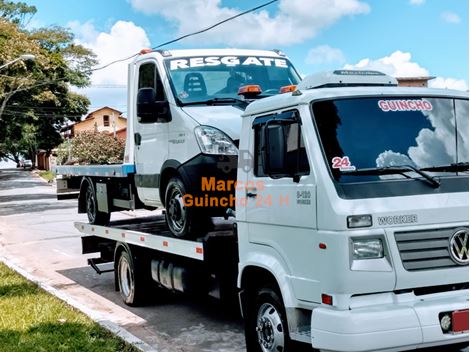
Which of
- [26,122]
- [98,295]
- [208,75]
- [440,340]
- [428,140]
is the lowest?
[98,295]

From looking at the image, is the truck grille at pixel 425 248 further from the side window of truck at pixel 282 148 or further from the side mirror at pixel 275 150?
the side mirror at pixel 275 150

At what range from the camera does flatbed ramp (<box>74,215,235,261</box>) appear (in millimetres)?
6496

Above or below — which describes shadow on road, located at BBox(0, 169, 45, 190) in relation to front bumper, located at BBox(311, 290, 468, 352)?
above

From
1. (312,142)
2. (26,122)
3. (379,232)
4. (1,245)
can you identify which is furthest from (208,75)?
(26,122)

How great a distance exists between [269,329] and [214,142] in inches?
87.2

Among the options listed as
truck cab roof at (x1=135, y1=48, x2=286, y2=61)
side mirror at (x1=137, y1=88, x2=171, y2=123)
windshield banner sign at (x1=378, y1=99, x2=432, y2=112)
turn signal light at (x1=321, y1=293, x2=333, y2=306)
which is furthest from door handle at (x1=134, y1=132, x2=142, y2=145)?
turn signal light at (x1=321, y1=293, x2=333, y2=306)

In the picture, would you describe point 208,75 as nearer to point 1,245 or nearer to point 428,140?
point 428,140

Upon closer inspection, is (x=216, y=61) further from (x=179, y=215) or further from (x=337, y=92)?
(x=337, y=92)

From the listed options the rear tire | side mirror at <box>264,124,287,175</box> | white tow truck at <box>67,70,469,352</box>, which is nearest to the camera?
white tow truck at <box>67,70,469,352</box>

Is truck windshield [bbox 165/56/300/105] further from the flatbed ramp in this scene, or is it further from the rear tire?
the rear tire

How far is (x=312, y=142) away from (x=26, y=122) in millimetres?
34083

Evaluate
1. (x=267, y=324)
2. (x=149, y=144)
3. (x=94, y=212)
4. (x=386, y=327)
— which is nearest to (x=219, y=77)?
(x=149, y=144)

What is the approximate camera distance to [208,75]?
23.8 ft

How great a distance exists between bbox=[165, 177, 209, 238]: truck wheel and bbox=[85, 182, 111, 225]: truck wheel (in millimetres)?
2928
